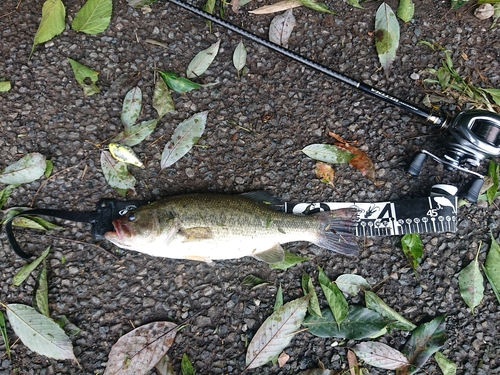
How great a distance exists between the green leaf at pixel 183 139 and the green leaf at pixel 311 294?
4.03 feet

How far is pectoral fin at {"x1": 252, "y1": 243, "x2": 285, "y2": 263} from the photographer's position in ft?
8.47

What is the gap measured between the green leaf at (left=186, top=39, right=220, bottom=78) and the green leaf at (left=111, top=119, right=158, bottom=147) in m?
0.47

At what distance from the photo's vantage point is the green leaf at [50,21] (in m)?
2.66

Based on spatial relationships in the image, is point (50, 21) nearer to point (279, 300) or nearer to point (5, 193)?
point (5, 193)

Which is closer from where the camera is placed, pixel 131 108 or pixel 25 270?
pixel 25 270

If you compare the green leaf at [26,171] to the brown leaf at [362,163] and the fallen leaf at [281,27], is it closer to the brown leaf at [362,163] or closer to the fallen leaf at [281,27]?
the fallen leaf at [281,27]

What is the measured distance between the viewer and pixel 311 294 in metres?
2.70

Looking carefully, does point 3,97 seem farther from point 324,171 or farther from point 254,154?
point 324,171

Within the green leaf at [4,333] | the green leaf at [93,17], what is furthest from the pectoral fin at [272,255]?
the green leaf at [93,17]

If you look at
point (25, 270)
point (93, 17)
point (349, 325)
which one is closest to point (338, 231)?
point (349, 325)

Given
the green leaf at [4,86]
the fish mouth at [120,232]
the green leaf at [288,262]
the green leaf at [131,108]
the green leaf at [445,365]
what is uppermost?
the green leaf at [4,86]

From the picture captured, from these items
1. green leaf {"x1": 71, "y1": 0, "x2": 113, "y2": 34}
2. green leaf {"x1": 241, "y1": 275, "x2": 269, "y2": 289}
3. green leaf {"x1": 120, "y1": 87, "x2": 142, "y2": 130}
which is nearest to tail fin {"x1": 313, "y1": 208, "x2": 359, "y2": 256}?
green leaf {"x1": 241, "y1": 275, "x2": 269, "y2": 289}

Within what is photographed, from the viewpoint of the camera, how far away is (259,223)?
8.33 ft

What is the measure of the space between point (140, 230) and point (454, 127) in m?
2.13
